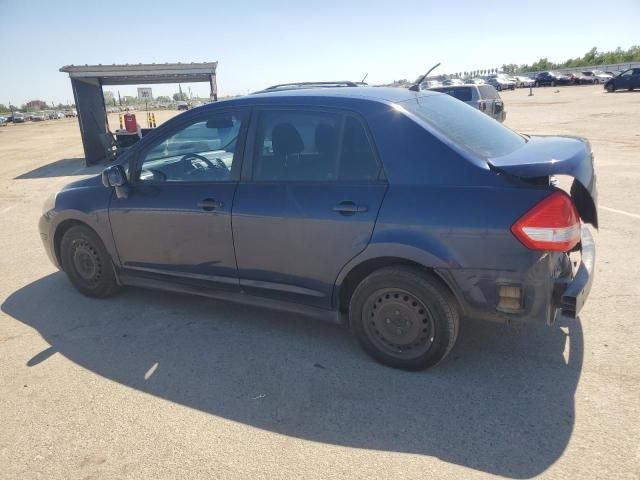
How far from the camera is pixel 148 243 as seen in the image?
403 cm

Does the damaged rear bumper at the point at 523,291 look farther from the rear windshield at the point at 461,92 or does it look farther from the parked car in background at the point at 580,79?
the parked car in background at the point at 580,79

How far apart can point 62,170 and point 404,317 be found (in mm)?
14740

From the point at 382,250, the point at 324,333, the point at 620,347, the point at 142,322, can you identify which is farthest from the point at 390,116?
the point at 142,322

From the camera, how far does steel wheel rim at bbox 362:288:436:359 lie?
9.87 feet

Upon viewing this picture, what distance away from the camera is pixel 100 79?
1568 centimetres

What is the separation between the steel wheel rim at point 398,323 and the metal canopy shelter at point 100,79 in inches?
548

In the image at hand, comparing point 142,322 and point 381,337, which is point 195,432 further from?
point 142,322

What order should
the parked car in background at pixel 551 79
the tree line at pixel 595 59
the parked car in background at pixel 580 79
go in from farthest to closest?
the tree line at pixel 595 59, the parked car in background at pixel 551 79, the parked car in background at pixel 580 79

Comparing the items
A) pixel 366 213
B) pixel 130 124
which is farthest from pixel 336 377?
pixel 130 124

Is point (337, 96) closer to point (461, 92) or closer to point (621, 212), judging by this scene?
point (621, 212)

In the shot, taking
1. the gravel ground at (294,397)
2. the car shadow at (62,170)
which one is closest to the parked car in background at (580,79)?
the car shadow at (62,170)

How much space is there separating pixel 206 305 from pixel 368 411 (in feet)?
6.93

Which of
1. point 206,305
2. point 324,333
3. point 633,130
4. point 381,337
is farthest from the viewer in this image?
point 633,130

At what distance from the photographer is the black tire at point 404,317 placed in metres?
2.92
